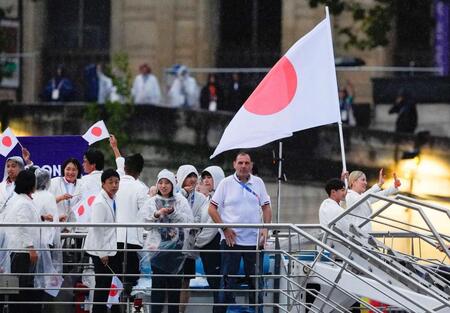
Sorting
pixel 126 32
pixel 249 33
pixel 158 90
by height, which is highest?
→ pixel 126 32

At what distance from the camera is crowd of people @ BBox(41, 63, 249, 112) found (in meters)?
41.5

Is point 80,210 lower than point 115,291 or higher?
higher

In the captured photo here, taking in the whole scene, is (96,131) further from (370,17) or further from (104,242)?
(370,17)

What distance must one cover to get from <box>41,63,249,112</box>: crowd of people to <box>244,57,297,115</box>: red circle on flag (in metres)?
18.8

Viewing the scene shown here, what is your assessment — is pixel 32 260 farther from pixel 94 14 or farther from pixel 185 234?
pixel 94 14

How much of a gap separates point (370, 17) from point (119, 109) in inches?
238

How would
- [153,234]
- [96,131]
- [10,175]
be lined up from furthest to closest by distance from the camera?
[96,131]
[10,175]
[153,234]

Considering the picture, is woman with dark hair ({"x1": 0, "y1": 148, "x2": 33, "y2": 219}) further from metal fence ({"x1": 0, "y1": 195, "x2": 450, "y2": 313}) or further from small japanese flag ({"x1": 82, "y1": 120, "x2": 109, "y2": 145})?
small japanese flag ({"x1": 82, "y1": 120, "x2": 109, "y2": 145})

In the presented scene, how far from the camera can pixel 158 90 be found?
42406 millimetres

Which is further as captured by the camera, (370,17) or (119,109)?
(119,109)

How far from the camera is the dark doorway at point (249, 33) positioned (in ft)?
142

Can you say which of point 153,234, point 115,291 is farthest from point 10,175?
point 115,291

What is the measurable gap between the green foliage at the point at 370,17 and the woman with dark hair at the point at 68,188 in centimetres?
1542

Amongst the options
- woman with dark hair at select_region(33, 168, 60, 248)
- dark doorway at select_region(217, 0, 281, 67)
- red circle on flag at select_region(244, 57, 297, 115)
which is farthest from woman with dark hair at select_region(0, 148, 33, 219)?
dark doorway at select_region(217, 0, 281, 67)
